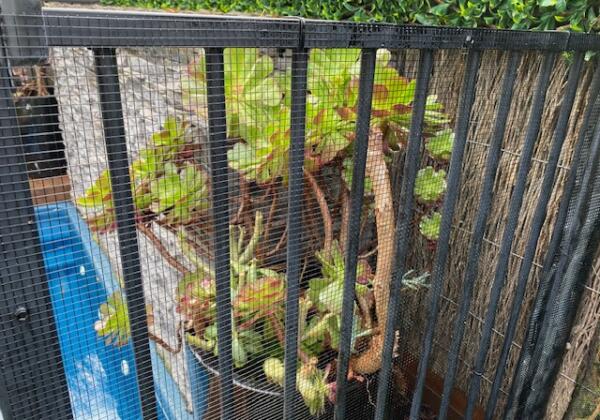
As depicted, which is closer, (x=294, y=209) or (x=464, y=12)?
(x=294, y=209)

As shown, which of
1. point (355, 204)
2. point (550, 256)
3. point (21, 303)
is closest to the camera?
point (21, 303)

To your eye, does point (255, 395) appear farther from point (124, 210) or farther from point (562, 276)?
point (562, 276)

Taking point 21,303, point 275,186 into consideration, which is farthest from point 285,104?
point 21,303

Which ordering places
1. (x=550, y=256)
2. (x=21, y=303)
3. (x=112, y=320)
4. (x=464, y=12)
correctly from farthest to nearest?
1. (x=464, y=12)
2. (x=550, y=256)
3. (x=112, y=320)
4. (x=21, y=303)

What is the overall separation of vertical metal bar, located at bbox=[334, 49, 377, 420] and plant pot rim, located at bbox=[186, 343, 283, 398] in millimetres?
286

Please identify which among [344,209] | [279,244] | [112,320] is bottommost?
[112,320]

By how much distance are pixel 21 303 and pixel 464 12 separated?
1.71 metres

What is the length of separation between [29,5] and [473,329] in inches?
78.0

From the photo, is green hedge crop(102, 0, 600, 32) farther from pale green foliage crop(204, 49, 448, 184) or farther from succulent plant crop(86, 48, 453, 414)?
pale green foliage crop(204, 49, 448, 184)

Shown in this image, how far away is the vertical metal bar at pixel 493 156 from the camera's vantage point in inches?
47.6

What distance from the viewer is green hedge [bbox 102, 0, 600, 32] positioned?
1489 millimetres

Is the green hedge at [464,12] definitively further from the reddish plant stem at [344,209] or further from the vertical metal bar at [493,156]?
the reddish plant stem at [344,209]

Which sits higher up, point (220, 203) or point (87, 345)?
point (220, 203)

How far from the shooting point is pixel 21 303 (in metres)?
0.73
